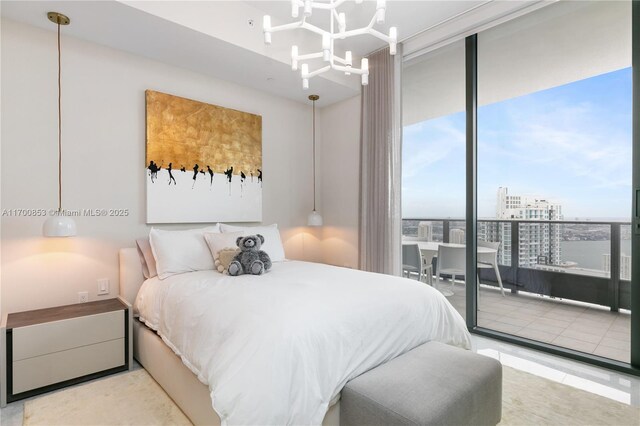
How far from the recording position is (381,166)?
361 centimetres

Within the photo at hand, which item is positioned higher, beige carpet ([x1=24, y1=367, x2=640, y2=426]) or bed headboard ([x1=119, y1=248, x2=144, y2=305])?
bed headboard ([x1=119, y1=248, x2=144, y2=305])

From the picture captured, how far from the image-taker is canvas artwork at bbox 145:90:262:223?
3.04 meters

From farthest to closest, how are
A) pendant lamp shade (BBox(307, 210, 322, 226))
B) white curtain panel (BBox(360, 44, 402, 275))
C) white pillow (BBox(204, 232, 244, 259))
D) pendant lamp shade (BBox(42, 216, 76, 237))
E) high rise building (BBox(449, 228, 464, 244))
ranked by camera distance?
pendant lamp shade (BBox(307, 210, 322, 226)) < white curtain panel (BBox(360, 44, 402, 275)) < high rise building (BBox(449, 228, 464, 244)) < white pillow (BBox(204, 232, 244, 259)) < pendant lamp shade (BBox(42, 216, 76, 237))

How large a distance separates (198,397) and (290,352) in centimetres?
68

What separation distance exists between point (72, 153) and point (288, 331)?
238 cm

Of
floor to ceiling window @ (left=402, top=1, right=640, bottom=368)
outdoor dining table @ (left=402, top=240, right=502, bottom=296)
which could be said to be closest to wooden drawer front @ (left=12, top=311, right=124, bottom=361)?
outdoor dining table @ (left=402, top=240, right=502, bottom=296)

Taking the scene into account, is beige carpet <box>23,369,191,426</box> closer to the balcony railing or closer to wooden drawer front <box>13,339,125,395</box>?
wooden drawer front <box>13,339,125,395</box>

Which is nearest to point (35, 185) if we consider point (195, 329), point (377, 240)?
point (195, 329)

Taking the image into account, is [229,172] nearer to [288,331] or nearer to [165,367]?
[165,367]

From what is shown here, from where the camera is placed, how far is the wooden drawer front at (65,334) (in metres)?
2.05

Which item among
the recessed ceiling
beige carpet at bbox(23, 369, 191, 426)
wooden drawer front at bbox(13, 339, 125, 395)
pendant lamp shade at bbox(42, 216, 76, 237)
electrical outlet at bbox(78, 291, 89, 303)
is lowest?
beige carpet at bbox(23, 369, 191, 426)

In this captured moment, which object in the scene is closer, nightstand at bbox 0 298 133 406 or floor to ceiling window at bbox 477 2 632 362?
nightstand at bbox 0 298 133 406

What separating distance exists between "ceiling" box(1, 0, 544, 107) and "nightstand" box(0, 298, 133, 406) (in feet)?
6.90

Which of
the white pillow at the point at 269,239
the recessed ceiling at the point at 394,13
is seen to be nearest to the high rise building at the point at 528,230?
the recessed ceiling at the point at 394,13
